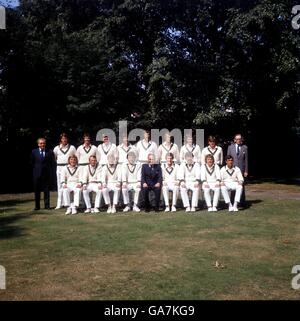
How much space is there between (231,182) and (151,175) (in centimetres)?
237

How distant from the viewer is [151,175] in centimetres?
1270

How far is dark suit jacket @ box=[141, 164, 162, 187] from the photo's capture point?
41.6 ft

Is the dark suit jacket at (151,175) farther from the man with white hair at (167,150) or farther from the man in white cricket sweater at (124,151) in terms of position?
the man in white cricket sweater at (124,151)

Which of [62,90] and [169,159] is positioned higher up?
[62,90]

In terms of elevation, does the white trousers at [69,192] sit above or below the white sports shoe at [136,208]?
above

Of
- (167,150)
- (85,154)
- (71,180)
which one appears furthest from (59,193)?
(167,150)

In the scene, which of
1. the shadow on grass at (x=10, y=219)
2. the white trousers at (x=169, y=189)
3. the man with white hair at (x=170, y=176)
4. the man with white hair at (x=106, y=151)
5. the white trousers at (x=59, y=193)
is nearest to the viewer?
the shadow on grass at (x=10, y=219)

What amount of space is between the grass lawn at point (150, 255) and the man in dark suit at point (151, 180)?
0.81 m

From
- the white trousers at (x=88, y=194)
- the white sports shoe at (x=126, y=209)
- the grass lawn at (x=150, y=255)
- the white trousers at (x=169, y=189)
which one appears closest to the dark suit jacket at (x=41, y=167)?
the white trousers at (x=88, y=194)

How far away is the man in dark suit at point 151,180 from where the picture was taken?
12.6 m
